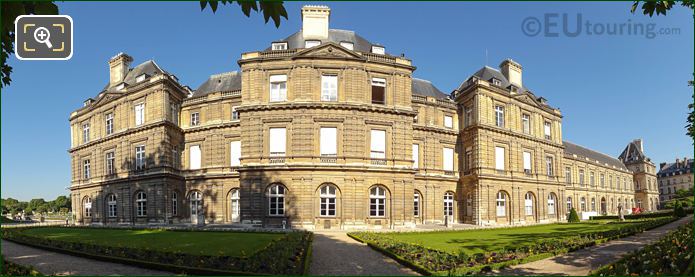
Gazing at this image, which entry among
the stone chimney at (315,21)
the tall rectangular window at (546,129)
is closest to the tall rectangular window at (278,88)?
the stone chimney at (315,21)

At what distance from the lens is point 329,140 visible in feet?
91.1

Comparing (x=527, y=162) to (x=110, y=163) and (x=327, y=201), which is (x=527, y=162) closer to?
(x=327, y=201)

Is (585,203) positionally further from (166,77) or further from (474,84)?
(166,77)

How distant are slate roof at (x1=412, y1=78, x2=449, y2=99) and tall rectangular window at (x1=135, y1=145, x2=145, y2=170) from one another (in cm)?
2514

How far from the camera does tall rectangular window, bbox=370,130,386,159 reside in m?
28.4

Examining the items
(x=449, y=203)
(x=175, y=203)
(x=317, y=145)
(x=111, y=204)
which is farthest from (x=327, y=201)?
(x=111, y=204)

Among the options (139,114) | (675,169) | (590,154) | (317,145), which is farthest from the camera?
(675,169)

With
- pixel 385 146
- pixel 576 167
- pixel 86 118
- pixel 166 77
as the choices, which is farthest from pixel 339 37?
pixel 576 167

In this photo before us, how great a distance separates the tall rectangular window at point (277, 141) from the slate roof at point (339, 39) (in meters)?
7.34

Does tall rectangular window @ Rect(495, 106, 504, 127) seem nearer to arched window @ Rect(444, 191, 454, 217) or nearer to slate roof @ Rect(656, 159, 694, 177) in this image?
arched window @ Rect(444, 191, 454, 217)

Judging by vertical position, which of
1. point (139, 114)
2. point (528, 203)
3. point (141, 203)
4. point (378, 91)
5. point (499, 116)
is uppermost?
point (378, 91)

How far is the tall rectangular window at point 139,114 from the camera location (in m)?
36.0

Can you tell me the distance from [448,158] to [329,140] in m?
14.5

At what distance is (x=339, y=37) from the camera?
32.1 m
